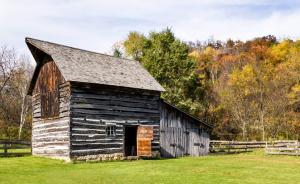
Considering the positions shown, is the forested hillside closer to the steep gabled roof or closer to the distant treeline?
the distant treeline

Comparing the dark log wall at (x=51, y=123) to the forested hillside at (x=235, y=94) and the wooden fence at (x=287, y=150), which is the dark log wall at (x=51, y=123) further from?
the forested hillside at (x=235, y=94)

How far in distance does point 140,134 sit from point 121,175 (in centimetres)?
1022

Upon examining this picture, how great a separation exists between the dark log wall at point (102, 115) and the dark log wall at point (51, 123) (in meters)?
0.65

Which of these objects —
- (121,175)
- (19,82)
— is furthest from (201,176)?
(19,82)

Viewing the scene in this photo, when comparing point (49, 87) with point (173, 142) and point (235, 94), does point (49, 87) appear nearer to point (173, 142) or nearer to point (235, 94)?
point (173, 142)

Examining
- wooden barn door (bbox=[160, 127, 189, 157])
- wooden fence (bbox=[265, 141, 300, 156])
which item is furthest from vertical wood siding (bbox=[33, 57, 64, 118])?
wooden fence (bbox=[265, 141, 300, 156])

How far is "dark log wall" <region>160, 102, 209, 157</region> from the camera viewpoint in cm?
3005

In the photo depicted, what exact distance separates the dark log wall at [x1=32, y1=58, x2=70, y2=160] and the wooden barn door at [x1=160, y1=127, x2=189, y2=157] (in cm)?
799

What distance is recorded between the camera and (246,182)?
15258 millimetres

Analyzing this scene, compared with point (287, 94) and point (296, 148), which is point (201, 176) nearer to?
point (296, 148)

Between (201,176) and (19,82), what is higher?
(19,82)

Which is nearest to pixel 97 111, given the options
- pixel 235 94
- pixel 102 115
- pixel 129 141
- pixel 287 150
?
pixel 102 115

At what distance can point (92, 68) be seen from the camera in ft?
90.2

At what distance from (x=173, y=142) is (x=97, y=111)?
24.3 ft
